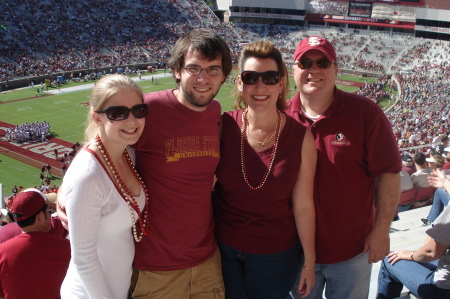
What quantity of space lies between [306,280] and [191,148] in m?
1.20

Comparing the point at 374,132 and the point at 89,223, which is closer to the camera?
the point at 89,223

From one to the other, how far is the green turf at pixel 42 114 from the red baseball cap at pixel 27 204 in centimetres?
1362

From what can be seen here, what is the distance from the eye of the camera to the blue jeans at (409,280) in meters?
3.06

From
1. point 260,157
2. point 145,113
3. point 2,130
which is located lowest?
point 2,130

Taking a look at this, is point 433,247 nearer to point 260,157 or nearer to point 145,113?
point 260,157

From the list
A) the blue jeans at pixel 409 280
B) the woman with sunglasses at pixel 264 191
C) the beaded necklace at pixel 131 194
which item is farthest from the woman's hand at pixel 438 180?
the beaded necklace at pixel 131 194

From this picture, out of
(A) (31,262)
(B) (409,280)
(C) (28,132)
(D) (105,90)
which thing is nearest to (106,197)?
(D) (105,90)

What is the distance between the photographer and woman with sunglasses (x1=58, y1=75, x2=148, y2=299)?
7.29ft

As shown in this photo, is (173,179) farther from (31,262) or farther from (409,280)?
(409,280)

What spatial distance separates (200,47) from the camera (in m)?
2.63

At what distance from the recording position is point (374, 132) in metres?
2.85

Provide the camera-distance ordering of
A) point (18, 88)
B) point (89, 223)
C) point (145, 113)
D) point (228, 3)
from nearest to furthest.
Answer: point (89, 223) → point (145, 113) → point (18, 88) → point (228, 3)

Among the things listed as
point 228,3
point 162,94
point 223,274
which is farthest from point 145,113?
point 228,3

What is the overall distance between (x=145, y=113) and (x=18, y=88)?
111ft
